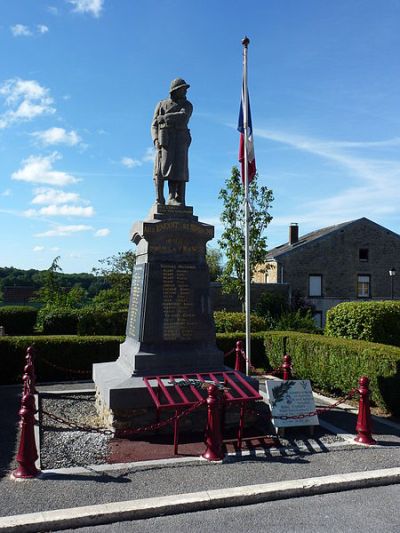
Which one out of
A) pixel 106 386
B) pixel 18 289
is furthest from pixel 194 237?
pixel 18 289

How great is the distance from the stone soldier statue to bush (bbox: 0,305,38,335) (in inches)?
683

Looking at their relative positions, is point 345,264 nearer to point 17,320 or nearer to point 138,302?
point 17,320

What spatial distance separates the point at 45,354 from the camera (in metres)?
13.0

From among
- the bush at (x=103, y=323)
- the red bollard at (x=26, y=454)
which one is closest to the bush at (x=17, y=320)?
the bush at (x=103, y=323)

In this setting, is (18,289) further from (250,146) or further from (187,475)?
(187,475)

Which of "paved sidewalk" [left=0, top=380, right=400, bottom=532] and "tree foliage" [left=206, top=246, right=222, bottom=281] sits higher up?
"tree foliage" [left=206, top=246, right=222, bottom=281]

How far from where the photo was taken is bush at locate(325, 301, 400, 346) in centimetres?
1366

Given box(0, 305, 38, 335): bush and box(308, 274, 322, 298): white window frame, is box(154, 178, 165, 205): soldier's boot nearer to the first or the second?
box(0, 305, 38, 335): bush

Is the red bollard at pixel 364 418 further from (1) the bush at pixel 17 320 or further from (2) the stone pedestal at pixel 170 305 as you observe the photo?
(1) the bush at pixel 17 320

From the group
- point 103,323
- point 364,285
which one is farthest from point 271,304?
point 103,323

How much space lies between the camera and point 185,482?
5.41 m

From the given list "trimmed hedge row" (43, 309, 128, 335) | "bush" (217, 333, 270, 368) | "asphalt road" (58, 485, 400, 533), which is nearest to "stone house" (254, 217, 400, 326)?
"trimmed hedge row" (43, 309, 128, 335)

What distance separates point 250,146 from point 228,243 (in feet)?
40.5

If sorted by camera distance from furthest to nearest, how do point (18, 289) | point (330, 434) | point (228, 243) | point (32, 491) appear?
point (18, 289)
point (228, 243)
point (330, 434)
point (32, 491)
